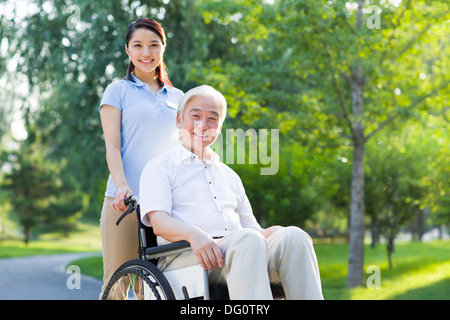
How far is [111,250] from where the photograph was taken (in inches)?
108

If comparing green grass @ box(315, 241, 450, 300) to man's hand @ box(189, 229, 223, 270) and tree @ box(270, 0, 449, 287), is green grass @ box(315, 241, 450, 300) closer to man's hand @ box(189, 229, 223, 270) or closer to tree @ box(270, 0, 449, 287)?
tree @ box(270, 0, 449, 287)

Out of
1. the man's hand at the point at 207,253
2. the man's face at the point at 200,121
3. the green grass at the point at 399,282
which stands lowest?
the green grass at the point at 399,282

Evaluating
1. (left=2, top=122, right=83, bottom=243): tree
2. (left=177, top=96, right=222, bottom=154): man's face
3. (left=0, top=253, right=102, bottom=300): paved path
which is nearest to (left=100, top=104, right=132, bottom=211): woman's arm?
(left=177, top=96, right=222, bottom=154): man's face

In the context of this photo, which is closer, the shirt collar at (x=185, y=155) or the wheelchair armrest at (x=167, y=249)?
the wheelchair armrest at (x=167, y=249)

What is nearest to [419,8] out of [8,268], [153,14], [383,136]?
[383,136]

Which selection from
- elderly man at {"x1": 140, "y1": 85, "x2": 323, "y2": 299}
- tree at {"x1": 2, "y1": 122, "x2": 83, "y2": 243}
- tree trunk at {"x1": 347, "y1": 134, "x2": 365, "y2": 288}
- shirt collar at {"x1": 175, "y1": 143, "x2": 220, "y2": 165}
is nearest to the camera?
elderly man at {"x1": 140, "y1": 85, "x2": 323, "y2": 299}

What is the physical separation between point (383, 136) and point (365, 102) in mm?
1531

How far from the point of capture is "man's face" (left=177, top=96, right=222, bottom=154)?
8.10ft

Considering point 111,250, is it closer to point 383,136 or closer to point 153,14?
point 153,14

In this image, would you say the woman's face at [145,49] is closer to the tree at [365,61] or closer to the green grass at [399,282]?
the tree at [365,61]

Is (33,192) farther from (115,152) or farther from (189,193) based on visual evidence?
(189,193)

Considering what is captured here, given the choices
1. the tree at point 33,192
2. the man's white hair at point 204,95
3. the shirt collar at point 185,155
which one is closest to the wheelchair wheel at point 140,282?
the shirt collar at point 185,155

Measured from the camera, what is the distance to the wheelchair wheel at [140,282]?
226 cm

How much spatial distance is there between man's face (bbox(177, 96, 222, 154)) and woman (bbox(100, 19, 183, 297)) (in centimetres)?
31
